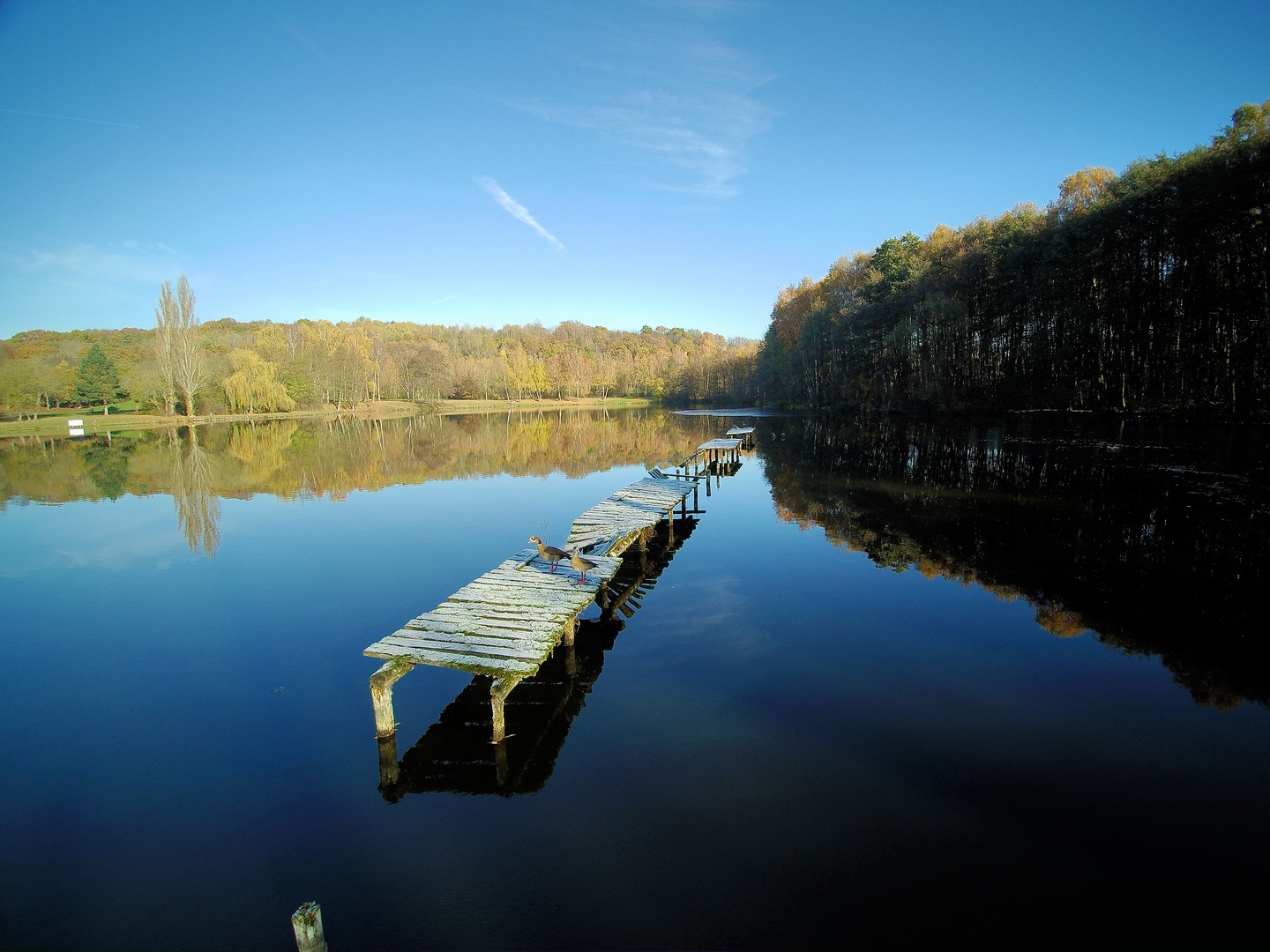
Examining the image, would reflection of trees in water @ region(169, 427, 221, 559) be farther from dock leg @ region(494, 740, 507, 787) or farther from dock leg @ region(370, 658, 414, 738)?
dock leg @ region(494, 740, 507, 787)

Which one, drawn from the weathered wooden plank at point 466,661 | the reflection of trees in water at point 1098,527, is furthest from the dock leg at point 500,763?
the reflection of trees in water at point 1098,527

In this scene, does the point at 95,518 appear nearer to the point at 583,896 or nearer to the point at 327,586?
the point at 327,586

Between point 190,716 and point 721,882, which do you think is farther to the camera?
point 190,716

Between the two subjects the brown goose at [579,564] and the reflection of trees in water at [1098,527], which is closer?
the reflection of trees in water at [1098,527]

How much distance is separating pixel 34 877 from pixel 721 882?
4.91m

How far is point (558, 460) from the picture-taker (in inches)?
1097

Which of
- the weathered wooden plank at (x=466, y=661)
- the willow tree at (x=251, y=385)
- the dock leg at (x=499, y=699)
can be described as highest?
the willow tree at (x=251, y=385)

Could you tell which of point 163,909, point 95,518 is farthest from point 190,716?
point 95,518

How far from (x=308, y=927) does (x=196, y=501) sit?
19.5 meters

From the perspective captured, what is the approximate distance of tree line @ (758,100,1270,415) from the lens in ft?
87.4

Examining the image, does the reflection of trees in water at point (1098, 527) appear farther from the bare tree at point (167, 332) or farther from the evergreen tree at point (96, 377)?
the evergreen tree at point (96, 377)

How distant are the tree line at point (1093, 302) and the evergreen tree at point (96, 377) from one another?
68697mm

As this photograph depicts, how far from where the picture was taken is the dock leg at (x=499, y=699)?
571cm

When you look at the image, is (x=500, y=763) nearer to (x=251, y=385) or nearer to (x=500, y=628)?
(x=500, y=628)
